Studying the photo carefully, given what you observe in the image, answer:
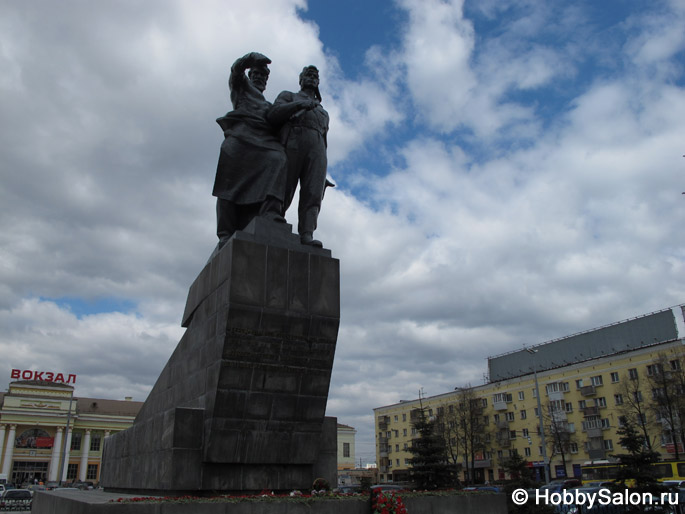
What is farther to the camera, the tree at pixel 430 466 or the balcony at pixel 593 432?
the balcony at pixel 593 432

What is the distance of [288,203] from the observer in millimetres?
9492

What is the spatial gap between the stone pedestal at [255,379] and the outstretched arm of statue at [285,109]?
74.8 inches

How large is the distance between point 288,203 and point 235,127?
1552 mm

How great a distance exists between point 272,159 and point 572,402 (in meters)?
45.8

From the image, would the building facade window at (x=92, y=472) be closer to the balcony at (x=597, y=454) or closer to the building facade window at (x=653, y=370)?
the balcony at (x=597, y=454)

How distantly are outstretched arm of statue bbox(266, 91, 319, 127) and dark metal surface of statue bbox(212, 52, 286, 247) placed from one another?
6.7 inches

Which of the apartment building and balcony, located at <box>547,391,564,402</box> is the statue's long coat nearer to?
the apartment building

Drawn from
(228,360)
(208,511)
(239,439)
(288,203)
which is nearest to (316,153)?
(288,203)

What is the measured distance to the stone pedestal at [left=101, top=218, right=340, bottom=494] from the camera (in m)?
7.27

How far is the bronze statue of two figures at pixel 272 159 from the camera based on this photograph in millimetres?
8984

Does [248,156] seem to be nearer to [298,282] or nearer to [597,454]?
[298,282]

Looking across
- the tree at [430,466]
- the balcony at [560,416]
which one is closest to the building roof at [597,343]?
the balcony at [560,416]

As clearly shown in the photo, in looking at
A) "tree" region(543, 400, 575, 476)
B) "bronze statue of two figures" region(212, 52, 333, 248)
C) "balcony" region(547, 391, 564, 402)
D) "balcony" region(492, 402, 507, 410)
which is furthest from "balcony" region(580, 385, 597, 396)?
"bronze statue of two figures" region(212, 52, 333, 248)

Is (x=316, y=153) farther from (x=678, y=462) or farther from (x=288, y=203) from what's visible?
(x=678, y=462)
